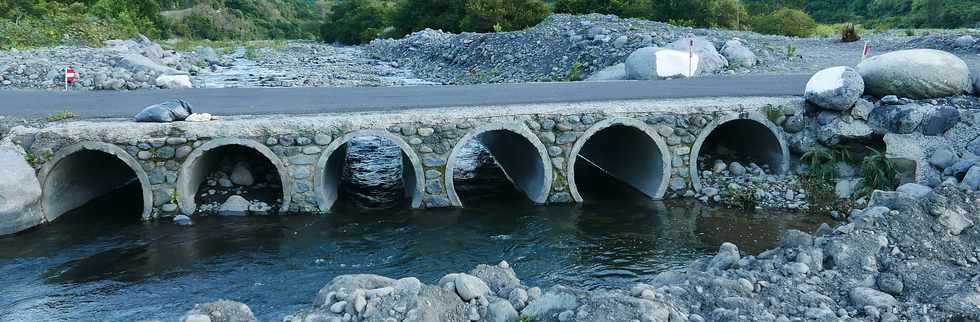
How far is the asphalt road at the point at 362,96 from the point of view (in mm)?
15531

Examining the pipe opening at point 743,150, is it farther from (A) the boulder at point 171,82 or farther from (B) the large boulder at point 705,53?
(A) the boulder at point 171,82

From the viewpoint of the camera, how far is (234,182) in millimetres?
15742

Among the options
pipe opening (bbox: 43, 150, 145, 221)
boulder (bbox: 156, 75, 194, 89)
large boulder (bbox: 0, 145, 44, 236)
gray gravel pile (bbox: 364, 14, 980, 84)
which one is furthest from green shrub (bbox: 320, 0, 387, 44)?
large boulder (bbox: 0, 145, 44, 236)

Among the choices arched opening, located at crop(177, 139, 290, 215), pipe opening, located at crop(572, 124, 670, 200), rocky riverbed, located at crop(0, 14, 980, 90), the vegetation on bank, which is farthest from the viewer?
the vegetation on bank

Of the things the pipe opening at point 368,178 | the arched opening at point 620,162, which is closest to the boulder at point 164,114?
the pipe opening at point 368,178

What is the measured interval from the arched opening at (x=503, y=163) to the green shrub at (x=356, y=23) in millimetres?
46657

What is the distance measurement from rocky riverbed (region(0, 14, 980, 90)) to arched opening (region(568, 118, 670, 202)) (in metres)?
4.73

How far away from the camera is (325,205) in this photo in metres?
14.5

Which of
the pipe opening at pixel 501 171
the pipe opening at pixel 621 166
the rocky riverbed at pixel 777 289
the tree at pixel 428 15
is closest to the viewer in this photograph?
the rocky riverbed at pixel 777 289

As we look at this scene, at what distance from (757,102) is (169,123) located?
1101 cm

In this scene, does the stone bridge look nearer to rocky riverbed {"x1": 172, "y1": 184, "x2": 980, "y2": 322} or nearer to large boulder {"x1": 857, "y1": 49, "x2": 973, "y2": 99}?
large boulder {"x1": 857, "y1": 49, "x2": 973, "y2": 99}

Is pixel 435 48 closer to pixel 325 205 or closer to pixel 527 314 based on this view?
pixel 325 205

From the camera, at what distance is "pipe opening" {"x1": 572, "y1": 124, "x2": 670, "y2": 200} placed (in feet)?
51.9

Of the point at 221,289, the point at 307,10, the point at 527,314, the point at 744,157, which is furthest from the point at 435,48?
the point at 307,10
